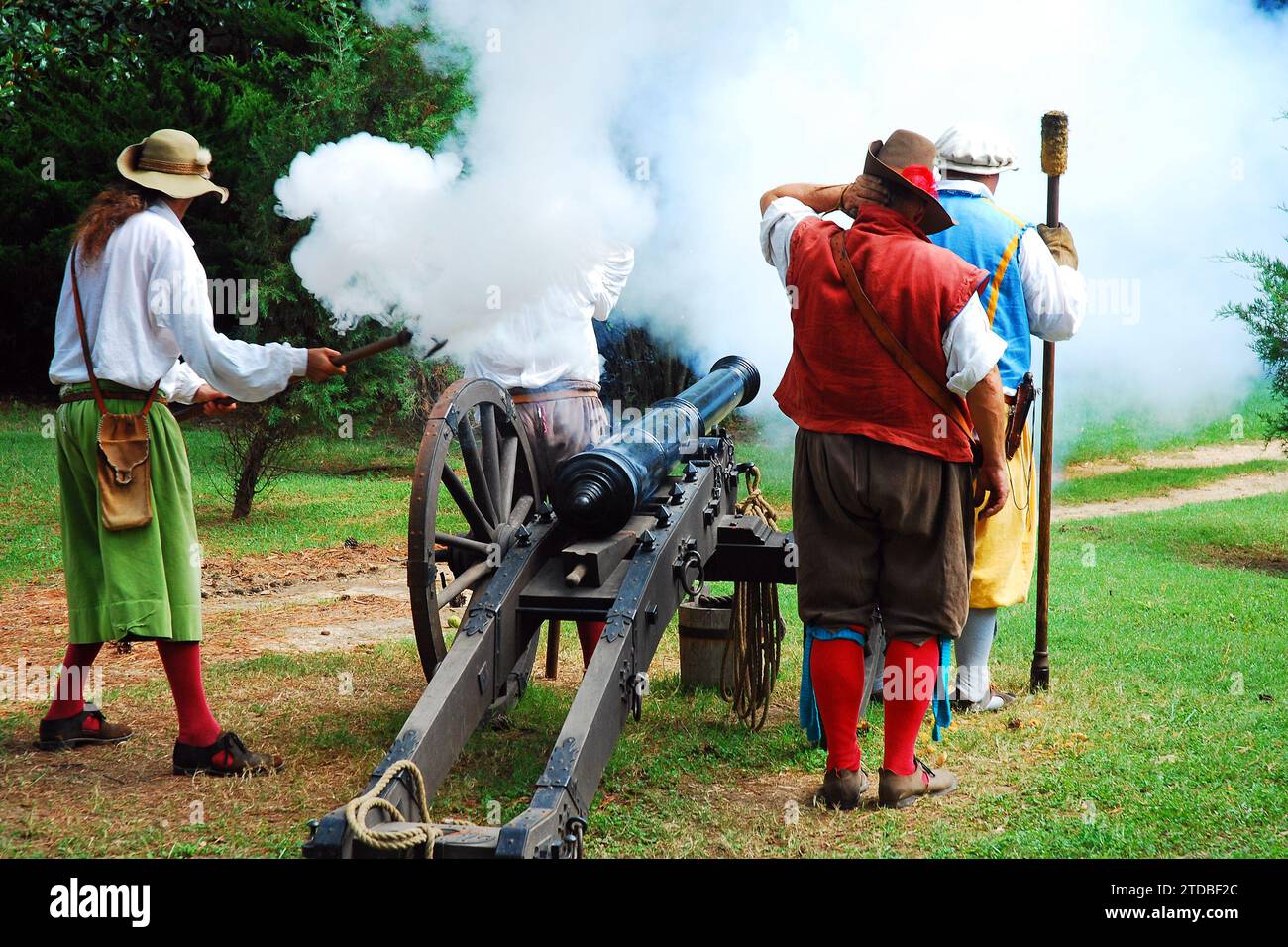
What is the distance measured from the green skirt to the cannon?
29.2 inches

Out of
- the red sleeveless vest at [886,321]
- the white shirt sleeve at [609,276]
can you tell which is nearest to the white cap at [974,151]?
the red sleeveless vest at [886,321]

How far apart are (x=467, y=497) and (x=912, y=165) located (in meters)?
1.76

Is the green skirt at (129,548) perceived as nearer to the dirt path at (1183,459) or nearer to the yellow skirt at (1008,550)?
the yellow skirt at (1008,550)

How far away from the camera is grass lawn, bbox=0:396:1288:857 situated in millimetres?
3529

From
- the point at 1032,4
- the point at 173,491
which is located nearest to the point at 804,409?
the point at 173,491

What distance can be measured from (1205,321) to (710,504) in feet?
25.5

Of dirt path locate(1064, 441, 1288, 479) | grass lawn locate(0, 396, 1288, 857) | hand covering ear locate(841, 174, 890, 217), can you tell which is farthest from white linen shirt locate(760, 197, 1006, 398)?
dirt path locate(1064, 441, 1288, 479)

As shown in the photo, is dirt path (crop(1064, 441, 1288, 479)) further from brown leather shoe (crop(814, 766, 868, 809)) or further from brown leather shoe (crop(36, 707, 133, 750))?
brown leather shoe (crop(36, 707, 133, 750))

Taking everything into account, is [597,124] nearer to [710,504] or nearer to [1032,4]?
[710,504]

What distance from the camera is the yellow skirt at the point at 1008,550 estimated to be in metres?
4.66

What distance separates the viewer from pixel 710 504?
4445 millimetres

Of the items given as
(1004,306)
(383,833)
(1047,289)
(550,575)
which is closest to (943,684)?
(550,575)

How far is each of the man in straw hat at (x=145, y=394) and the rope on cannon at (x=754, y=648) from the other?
1.64 metres

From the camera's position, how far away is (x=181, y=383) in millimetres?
4211
